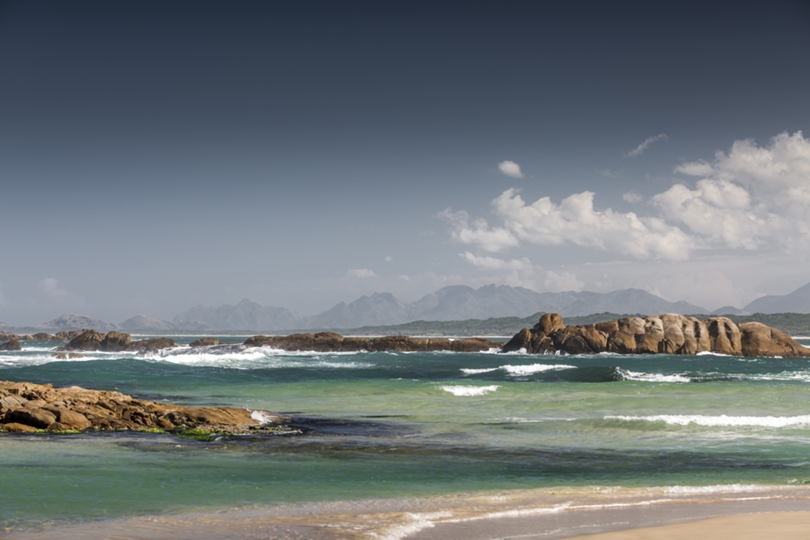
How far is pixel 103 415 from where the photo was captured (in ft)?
64.1

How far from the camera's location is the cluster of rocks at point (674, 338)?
6669 cm

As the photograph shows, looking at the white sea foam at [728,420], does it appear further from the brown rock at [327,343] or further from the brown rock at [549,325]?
the brown rock at [327,343]

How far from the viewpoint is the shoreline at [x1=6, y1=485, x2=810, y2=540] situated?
29.0 feet

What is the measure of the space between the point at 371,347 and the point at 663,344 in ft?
134

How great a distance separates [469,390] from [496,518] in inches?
904

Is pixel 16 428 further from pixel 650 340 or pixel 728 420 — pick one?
pixel 650 340

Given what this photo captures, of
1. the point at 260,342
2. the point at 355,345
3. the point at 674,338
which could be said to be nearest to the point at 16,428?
the point at 674,338

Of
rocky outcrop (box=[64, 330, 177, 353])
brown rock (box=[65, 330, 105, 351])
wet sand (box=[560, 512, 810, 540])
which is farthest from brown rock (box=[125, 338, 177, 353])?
wet sand (box=[560, 512, 810, 540])

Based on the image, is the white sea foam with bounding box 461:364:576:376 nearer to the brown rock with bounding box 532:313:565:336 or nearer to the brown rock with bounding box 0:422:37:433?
the brown rock with bounding box 532:313:565:336

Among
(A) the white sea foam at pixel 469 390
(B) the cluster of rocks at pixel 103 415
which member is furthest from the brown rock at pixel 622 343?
(B) the cluster of rocks at pixel 103 415

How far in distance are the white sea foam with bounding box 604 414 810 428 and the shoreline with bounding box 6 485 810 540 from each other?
9140mm

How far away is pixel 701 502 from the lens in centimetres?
1095

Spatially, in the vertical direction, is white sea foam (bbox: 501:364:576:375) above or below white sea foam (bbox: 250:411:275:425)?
below

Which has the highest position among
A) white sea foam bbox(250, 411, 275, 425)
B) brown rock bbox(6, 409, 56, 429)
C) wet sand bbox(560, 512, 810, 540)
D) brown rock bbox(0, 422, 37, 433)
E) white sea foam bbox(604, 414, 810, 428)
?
brown rock bbox(6, 409, 56, 429)
